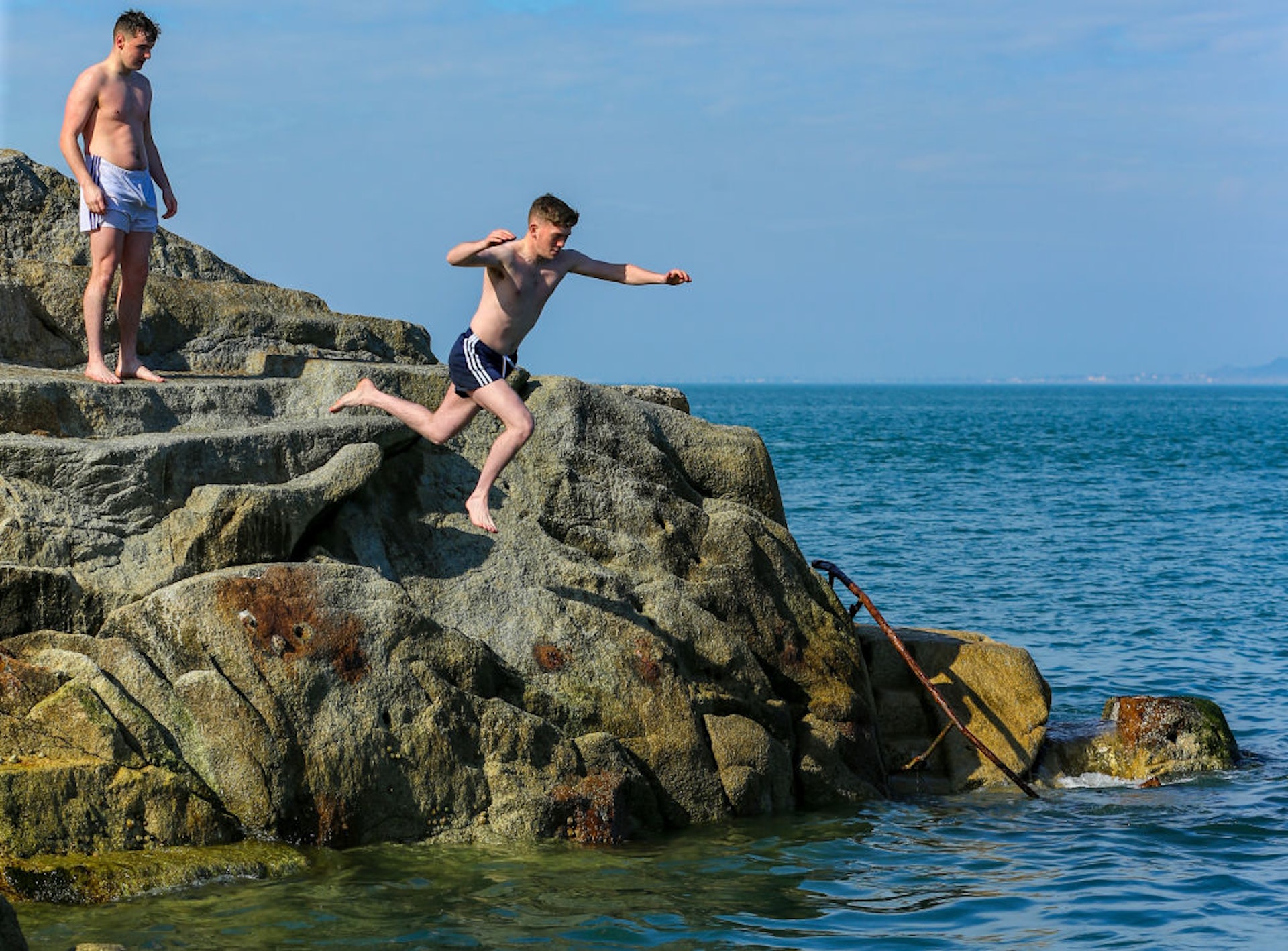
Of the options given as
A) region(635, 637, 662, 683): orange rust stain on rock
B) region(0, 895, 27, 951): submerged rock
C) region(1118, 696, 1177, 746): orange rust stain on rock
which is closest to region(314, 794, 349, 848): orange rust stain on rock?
region(635, 637, 662, 683): orange rust stain on rock

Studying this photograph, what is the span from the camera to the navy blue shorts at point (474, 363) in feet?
27.3

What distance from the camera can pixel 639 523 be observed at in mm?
9914

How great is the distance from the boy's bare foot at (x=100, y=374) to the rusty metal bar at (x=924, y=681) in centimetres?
482

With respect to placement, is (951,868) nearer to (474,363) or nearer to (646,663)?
(646,663)

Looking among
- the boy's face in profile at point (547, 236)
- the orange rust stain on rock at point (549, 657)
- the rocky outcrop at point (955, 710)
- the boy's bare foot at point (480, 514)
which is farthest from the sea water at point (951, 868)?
the boy's face in profile at point (547, 236)

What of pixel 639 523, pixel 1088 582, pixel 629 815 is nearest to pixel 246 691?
pixel 629 815

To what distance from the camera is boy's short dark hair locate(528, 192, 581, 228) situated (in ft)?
26.6

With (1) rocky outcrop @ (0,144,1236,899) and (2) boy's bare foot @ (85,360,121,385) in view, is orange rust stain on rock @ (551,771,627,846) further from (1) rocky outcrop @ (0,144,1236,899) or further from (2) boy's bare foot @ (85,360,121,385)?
(2) boy's bare foot @ (85,360,121,385)

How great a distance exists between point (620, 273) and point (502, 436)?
3.83 ft

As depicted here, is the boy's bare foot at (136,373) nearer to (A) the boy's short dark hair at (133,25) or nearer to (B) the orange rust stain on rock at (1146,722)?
(A) the boy's short dark hair at (133,25)

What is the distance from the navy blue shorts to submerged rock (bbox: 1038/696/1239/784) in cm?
544

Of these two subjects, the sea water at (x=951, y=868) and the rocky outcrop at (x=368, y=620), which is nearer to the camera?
the sea water at (x=951, y=868)

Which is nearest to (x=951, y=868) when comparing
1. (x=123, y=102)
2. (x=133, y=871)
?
(x=133, y=871)

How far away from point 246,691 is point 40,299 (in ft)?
13.1
